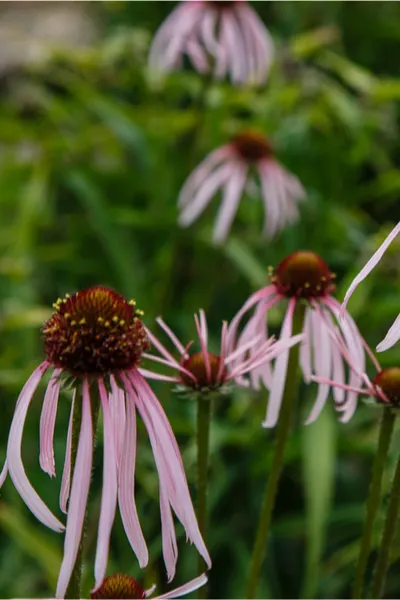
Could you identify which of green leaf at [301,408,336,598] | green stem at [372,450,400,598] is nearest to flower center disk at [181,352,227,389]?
green stem at [372,450,400,598]

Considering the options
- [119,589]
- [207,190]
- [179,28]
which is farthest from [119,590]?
[179,28]

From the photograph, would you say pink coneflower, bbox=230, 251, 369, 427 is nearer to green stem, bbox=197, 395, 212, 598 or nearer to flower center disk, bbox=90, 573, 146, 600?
green stem, bbox=197, 395, 212, 598

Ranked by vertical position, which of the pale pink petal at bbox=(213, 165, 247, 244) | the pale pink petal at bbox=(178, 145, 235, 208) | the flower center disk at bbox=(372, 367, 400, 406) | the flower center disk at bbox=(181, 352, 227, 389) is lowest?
the flower center disk at bbox=(372, 367, 400, 406)

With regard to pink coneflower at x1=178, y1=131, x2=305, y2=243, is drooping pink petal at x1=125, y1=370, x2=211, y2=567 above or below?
below

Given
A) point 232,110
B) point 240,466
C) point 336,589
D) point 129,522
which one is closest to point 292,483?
point 240,466

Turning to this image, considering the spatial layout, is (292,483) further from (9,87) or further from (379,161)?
(9,87)

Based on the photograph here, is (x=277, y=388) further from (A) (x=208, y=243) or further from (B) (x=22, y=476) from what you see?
(A) (x=208, y=243)

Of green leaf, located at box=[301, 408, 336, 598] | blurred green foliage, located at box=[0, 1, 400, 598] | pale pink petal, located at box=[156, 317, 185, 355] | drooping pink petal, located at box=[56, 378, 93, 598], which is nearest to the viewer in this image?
drooping pink petal, located at box=[56, 378, 93, 598]
